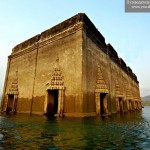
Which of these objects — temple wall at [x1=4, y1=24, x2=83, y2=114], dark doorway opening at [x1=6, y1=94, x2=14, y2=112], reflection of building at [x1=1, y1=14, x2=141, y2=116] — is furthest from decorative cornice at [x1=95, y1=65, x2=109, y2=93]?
dark doorway opening at [x1=6, y1=94, x2=14, y2=112]

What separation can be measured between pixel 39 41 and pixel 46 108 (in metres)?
6.04

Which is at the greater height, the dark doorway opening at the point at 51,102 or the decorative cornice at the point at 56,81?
the decorative cornice at the point at 56,81

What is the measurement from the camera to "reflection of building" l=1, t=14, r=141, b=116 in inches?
385

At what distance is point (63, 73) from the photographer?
34.9 ft

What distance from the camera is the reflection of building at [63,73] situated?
9773 mm

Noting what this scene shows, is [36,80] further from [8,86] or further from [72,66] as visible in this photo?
[8,86]

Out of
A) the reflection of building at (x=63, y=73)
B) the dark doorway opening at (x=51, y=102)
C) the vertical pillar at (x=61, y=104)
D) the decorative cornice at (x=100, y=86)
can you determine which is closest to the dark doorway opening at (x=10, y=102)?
the reflection of building at (x=63, y=73)

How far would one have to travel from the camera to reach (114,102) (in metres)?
15.2

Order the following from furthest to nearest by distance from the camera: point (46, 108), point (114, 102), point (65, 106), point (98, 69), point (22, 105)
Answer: point (114, 102)
point (22, 105)
point (98, 69)
point (46, 108)
point (65, 106)

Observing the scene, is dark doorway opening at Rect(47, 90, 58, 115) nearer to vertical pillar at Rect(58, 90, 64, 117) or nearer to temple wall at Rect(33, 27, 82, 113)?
temple wall at Rect(33, 27, 82, 113)

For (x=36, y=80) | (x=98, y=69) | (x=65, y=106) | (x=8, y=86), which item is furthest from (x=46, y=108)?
Answer: (x=8, y=86)

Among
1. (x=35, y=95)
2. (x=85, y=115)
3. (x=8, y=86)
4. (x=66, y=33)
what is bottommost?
(x=85, y=115)

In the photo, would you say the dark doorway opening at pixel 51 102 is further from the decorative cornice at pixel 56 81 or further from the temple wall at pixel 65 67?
the decorative cornice at pixel 56 81

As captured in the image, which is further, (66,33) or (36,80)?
(36,80)
